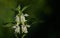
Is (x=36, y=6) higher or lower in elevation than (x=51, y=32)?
higher

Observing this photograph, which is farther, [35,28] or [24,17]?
[35,28]

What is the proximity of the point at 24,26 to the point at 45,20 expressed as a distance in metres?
1.32

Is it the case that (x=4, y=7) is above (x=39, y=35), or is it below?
above

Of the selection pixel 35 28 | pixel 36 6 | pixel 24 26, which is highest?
pixel 36 6

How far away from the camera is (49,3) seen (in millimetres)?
4828

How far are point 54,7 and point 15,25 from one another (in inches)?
61.7

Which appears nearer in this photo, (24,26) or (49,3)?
(24,26)

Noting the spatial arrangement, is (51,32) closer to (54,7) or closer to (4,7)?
(54,7)

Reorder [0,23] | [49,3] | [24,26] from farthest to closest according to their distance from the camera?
1. [49,3]
2. [0,23]
3. [24,26]

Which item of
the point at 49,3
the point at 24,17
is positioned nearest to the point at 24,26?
the point at 24,17

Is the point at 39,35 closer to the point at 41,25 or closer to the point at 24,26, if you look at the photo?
the point at 41,25

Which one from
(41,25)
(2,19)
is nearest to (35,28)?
(41,25)

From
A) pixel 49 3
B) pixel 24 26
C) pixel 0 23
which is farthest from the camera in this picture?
pixel 49 3

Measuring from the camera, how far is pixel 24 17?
3.43 meters
